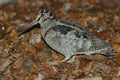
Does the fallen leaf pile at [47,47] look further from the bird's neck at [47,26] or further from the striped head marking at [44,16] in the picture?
the striped head marking at [44,16]

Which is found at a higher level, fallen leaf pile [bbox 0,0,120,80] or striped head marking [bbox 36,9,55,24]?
striped head marking [bbox 36,9,55,24]

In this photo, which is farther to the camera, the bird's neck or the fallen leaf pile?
the bird's neck

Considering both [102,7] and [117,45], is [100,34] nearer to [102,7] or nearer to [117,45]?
[117,45]

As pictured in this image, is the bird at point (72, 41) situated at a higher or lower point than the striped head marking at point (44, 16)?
lower

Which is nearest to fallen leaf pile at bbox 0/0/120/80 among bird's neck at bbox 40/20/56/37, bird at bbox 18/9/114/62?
bird at bbox 18/9/114/62

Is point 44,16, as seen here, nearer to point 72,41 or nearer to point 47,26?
point 47,26

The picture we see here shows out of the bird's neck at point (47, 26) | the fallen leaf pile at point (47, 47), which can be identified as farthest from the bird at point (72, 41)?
the fallen leaf pile at point (47, 47)

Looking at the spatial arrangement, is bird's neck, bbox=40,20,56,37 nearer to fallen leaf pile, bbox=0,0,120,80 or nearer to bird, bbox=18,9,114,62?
bird, bbox=18,9,114,62

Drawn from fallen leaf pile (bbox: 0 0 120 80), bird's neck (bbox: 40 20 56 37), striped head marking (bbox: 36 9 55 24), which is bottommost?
fallen leaf pile (bbox: 0 0 120 80)

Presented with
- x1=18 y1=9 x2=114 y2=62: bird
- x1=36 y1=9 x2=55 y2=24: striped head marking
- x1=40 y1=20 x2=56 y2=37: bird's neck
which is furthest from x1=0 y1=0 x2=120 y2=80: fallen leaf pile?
x1=36 y1=9 x2=55 y2=24: striped head marking
